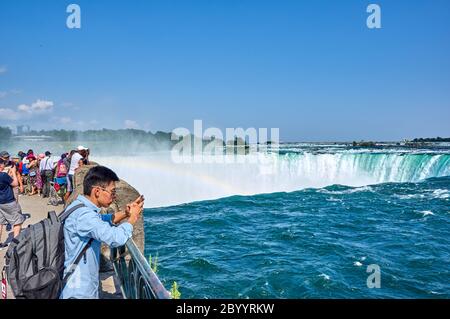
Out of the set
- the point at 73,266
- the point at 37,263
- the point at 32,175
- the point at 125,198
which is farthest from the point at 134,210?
the point at 32,175

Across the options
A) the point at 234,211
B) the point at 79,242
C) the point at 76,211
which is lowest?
the point at 234,211

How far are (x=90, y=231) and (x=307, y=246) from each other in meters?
13.3

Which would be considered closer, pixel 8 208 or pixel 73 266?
pixel 73 266

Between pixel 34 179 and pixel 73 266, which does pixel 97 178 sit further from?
pixel 34 179

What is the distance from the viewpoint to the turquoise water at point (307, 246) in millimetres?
10773

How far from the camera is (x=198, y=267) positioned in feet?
40.4

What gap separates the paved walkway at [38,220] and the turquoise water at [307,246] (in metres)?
4.13

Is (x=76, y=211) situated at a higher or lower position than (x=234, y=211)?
higher

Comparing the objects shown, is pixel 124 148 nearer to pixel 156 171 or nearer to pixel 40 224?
pixel 156 171

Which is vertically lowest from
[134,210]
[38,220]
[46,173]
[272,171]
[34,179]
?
[272,171]

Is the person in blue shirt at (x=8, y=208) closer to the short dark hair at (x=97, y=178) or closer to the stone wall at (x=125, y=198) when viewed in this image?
the stone wall at (x=125, y=198)

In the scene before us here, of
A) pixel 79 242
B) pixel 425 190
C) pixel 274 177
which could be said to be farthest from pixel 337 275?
pixel 274 177

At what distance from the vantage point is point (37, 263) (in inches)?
110
